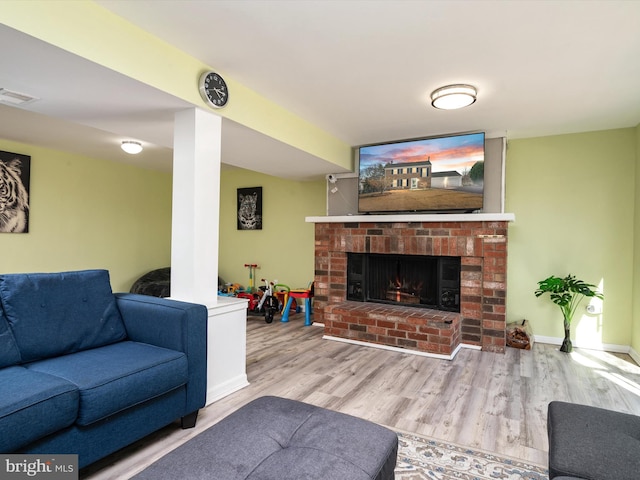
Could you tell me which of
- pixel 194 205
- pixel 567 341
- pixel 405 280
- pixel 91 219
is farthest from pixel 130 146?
pixel 567 341

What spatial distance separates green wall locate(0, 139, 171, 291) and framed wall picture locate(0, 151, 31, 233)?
0.07 meters

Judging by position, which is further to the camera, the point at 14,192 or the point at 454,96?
the point at 14,192

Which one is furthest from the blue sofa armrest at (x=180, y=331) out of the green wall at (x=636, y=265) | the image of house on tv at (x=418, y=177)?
the green wall at (x=636, y=265)

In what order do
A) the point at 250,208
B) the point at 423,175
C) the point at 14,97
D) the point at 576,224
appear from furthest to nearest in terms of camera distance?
the point at 250,208 < the point at 423,175 < the point at 576,224 < the point at 14,97

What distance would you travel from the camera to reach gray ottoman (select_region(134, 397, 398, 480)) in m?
1.12

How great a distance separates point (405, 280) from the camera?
4.39 metres

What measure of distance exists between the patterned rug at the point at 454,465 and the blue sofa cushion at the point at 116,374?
→ 128cm

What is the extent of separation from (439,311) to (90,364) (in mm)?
3349

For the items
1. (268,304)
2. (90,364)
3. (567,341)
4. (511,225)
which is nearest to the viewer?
(90,364)

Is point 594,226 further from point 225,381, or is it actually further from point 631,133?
point 225,381

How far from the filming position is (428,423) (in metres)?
2.24

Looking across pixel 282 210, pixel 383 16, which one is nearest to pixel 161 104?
pixel 383 16

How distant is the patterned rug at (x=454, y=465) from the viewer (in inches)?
68.4

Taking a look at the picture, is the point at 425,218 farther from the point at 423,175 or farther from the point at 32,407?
the point at 32,407
